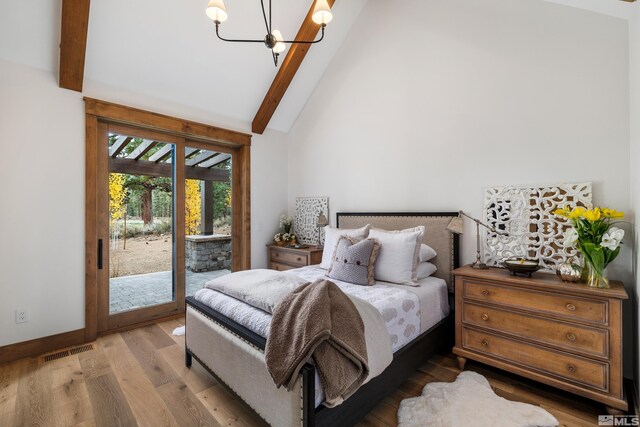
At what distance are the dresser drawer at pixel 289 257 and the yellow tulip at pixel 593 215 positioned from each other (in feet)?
8.78

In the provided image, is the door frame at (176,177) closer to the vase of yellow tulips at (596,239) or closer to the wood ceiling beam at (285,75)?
the wood ceiling beam at (285,75)

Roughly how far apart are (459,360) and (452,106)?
7.64 feet

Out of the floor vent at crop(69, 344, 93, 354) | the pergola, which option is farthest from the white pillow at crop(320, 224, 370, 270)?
the floor vent at crop(69, 344, 93, 354)

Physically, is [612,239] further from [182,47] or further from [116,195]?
[116,195]

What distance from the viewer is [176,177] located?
3.46 meters

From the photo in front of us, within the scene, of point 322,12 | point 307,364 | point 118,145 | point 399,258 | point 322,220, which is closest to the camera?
point 307,364

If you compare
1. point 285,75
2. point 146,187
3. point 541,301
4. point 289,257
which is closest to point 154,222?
point 146,187

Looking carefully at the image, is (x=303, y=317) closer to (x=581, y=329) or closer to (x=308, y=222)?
(x=581, y=329)

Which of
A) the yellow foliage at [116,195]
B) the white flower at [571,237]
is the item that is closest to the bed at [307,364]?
the white flower at [571,237]

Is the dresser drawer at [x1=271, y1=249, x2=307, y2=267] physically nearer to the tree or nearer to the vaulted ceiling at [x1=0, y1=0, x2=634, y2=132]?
the tree

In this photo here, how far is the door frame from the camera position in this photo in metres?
2.82

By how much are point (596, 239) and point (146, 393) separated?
127 inches

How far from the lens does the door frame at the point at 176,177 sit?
2820 millimetres

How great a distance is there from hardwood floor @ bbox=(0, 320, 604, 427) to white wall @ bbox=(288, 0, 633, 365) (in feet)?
3.42
